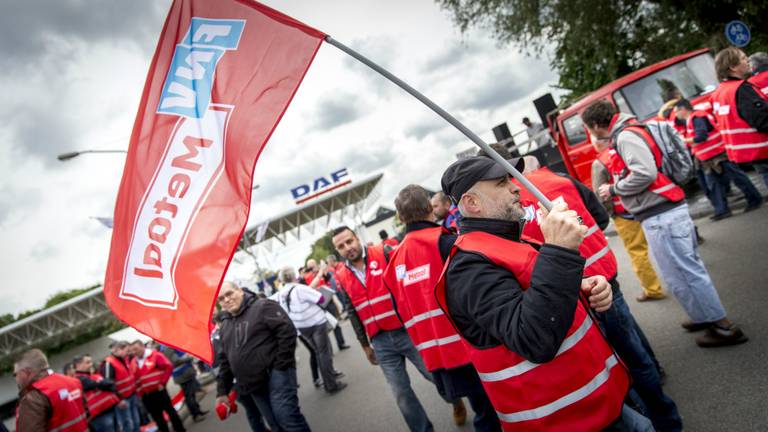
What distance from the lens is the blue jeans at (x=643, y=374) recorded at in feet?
8.77

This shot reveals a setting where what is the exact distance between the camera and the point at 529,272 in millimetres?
1754

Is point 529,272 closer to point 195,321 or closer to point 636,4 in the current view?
point 195,321

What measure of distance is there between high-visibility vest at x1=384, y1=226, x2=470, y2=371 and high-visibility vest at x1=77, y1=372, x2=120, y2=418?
628 cm

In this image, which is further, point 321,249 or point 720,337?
point 321,249

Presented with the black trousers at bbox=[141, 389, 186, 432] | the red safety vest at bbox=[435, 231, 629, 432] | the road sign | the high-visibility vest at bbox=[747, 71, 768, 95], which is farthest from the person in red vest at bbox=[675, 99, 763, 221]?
the black trousers at bbox=[141, 389, 186, 432]

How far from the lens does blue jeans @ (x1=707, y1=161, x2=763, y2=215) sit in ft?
21.1

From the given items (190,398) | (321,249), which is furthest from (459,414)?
(321,249)

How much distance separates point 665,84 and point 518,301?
7.85 meters

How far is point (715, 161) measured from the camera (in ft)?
21.3

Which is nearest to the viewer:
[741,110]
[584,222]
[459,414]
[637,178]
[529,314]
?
[529,314]

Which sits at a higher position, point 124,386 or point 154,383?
point 124,386

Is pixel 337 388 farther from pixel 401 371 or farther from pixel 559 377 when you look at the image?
pixel 559 377

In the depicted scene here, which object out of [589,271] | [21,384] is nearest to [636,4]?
[589,271]

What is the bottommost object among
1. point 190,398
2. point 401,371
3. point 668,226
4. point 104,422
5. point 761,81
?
point 190,398
